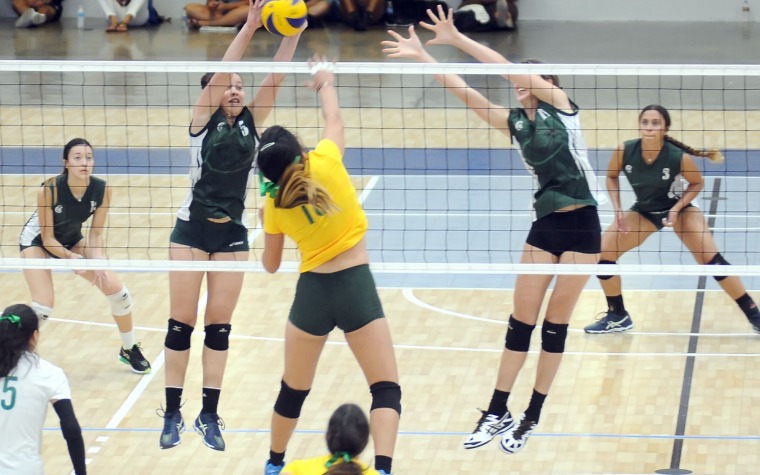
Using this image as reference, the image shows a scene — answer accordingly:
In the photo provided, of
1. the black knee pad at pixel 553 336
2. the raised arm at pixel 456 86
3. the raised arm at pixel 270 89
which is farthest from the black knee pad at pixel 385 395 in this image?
the raised arm at pixel 270 89

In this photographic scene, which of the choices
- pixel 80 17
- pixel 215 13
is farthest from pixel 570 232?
pixel 80 17

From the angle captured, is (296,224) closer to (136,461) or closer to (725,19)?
(136,461)

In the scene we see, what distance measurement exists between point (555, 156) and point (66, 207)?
11.1 ft

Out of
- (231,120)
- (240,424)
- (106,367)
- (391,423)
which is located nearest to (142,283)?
(106,367)

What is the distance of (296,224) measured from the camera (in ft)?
17.1

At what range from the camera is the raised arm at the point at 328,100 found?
545 cm

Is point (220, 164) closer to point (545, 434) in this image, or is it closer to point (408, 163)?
point (545, 434)

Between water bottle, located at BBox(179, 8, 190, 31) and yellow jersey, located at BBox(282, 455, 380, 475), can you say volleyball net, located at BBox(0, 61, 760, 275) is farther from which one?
water bottle, located at BBox(179, 8, 190, 31)

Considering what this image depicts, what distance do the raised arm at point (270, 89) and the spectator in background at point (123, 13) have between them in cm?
1518

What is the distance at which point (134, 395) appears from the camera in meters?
7.92

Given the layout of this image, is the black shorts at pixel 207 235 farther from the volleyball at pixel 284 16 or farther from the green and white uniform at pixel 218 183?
the volleyball at pixel 284 16

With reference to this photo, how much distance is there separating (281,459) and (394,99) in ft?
36.2

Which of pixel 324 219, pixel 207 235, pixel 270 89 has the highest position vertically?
pixel 270 89

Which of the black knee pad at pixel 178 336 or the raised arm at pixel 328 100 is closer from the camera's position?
the raised arm at pixel 328 100
